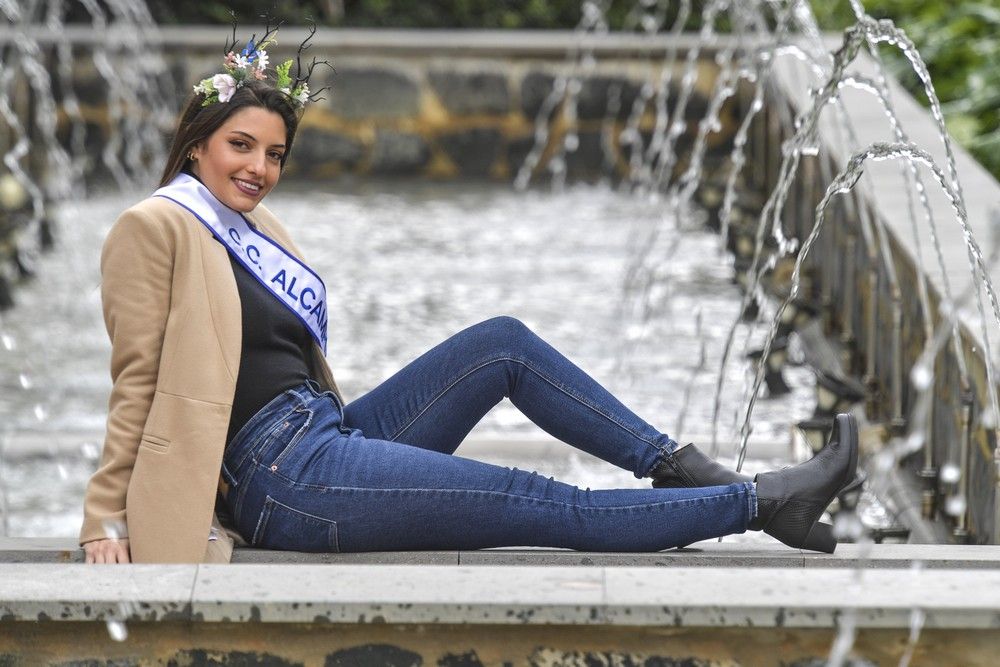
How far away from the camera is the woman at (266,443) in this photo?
3.10 m

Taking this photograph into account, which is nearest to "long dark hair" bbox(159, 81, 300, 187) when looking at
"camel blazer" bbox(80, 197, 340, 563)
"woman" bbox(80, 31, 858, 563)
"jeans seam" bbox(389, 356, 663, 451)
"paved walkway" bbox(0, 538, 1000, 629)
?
"woman" bbox(80, 31, 858, 563)

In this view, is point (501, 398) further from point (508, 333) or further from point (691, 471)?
point (691, 471)

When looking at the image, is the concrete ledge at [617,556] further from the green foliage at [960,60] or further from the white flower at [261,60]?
the green foliage at [960,60]

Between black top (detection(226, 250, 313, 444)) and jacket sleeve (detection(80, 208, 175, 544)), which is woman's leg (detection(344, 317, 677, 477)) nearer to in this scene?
black top (detection(226, 250, 313, 444))

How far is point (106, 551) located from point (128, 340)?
41cm

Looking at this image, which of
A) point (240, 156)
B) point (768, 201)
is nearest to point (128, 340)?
point (240, 156)

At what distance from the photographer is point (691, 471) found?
3330mm

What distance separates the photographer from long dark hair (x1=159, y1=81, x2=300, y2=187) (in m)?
3.34

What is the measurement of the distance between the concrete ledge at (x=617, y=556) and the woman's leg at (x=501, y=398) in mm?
298

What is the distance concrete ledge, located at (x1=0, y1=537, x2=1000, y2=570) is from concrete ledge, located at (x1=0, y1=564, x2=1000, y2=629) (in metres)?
0.41

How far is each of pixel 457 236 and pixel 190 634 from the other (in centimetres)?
581

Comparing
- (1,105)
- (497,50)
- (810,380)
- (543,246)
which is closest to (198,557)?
(810,380)

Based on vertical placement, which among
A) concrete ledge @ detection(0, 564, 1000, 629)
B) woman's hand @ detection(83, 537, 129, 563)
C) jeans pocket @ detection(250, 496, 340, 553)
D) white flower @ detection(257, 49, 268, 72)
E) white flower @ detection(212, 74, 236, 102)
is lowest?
concrete ledge @ detection(0, 564, 1000, 629)

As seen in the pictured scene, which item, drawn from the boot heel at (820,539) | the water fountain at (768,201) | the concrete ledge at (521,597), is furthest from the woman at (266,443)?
the concrete ledge at (521,597)
